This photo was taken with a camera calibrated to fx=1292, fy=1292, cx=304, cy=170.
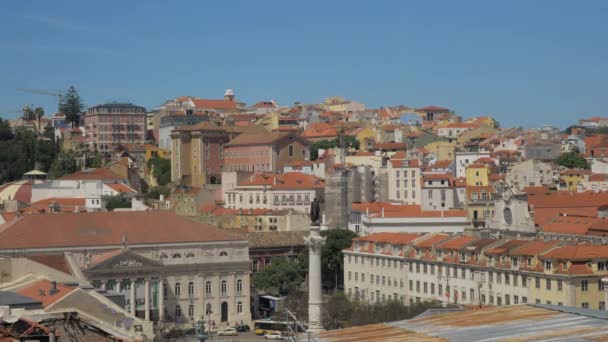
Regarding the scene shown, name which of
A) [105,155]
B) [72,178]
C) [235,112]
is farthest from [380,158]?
[235,112]

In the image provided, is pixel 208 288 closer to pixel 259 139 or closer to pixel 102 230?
pixel 102 230

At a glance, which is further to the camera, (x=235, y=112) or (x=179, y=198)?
(x=235, y=112)

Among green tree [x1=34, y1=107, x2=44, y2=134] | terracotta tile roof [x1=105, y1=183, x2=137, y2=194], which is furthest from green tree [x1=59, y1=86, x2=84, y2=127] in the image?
terracotta tile roof [x1=105, y1=183, x2=137, y2=194]

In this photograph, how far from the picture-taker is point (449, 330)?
28297 mm

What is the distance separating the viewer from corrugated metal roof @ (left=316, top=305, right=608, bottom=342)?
89.0ft

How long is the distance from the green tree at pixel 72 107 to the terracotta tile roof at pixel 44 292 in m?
129

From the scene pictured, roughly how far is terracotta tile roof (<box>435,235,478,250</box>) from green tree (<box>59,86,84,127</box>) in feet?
366

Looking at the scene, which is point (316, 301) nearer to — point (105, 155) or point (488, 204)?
point (488, 204)

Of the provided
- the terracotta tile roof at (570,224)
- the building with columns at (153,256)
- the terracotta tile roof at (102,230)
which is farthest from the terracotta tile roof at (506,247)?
the terracotta tile roof at (102,230)

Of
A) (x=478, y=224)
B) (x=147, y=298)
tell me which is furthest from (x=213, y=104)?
(x=147, y=298)

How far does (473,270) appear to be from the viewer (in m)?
63.3

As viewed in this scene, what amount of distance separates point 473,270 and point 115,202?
51419mm

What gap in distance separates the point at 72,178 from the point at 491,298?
63.8 metres

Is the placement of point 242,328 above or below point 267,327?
below
